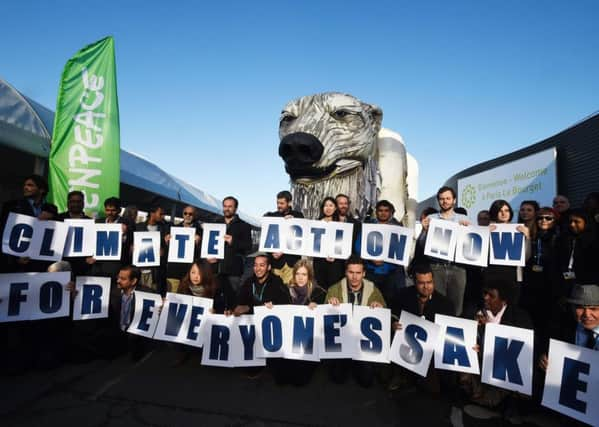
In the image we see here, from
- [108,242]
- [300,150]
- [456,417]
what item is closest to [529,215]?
[456,417]

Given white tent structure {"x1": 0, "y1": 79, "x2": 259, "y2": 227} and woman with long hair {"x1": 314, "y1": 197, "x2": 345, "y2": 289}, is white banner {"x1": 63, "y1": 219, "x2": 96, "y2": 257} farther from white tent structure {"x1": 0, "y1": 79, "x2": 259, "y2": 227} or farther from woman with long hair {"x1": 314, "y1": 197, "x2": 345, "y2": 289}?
white tent structure {"x1": 0, "y1": 79, "x2": 259, "y2": 227}

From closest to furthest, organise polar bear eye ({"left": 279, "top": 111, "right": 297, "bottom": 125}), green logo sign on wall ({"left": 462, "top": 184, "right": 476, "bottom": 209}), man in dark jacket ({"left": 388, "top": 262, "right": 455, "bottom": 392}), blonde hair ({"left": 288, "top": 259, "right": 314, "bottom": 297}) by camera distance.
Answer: man in dark jacket ({"left": 388, "top": 262, "right": 455, "bottom": 392})
blonde hair ({"left": 288, "top": 259, "right": 314, "bottom": 297})
polar bear eye ({"left": 279, "top": 111, "right": 297, "bottom": 125})
green logo sign on wall ({"left": 462, "top": 184, "right": 476, "bottom": 209})

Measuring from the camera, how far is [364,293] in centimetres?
387

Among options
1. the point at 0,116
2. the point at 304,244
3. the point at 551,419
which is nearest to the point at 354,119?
the point at 304,244

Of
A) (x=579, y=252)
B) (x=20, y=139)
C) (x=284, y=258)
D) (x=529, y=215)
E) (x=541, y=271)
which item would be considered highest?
(x=20, y=139)

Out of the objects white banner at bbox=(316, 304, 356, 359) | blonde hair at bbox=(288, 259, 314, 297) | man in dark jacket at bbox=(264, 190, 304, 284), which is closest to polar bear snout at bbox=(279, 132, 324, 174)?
man in dark jacket at bbox=(264, 190, 304, 284)

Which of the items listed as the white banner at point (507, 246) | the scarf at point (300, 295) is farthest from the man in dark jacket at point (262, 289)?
the white banner at point (507, 246)

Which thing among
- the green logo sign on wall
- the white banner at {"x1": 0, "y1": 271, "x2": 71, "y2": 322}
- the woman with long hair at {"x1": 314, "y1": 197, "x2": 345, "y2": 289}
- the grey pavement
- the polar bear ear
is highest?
the green logo sign on wall

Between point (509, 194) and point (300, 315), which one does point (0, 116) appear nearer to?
point (300, 315)

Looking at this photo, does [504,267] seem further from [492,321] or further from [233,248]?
[233,248]

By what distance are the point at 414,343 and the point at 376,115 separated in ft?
9.79

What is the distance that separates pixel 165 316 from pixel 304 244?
170 cm

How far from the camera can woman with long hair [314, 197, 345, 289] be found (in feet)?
14.2

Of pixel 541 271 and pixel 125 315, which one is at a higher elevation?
pixel 541 271
